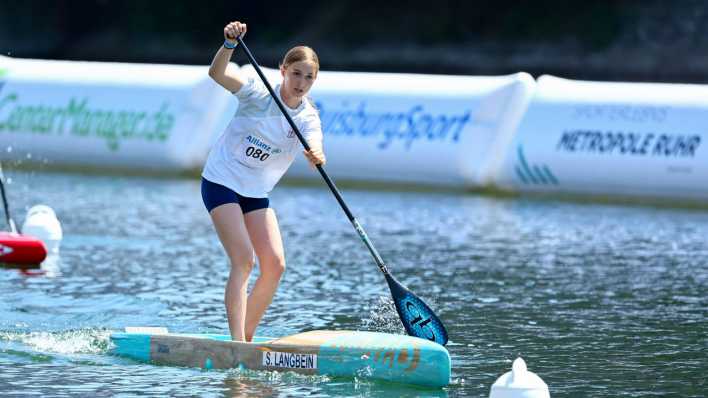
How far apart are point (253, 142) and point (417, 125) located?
11.3 metres

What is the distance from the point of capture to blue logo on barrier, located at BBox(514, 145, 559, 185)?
1923 centimetres

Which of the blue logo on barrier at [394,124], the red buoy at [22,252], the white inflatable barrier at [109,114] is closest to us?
the red buoy at [22,252]

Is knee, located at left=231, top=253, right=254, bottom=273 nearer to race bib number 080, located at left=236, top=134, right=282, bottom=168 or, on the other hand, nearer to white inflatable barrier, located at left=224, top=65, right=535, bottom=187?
race bib number 080, located at left=236, top=134, right=282, bottom=168

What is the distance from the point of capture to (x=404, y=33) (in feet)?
164

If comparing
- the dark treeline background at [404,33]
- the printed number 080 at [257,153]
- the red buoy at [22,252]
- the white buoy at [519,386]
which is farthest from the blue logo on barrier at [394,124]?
the dark treeline background at [404,33]

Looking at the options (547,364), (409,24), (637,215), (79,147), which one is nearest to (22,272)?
(547,364)

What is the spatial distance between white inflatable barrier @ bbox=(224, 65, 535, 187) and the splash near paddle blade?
10520mm

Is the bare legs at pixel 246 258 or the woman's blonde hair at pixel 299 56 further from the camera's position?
the bare legs at pixel 246 258

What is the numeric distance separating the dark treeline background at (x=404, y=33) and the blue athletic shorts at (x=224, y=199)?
109 feet

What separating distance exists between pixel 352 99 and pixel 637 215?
452 centimetres

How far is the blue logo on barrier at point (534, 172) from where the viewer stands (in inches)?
757

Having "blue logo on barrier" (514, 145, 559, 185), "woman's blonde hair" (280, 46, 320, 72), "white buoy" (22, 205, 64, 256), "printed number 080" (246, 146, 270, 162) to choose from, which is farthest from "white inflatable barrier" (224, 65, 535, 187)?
"woman's blonde hair" (280, 46, 320, 72)

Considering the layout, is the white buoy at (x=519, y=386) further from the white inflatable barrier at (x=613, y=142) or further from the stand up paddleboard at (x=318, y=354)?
the white inflatable barrier at (x=613, y=142)

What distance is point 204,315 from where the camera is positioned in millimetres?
10805
